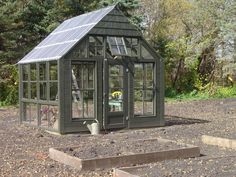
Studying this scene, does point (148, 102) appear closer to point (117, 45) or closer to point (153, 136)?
point (117, 45)

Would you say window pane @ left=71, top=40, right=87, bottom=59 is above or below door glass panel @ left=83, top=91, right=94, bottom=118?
above

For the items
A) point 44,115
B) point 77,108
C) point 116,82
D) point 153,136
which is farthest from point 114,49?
point 153,136

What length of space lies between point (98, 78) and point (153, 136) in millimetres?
2472

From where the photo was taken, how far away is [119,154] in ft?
32.6

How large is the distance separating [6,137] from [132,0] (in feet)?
64.4

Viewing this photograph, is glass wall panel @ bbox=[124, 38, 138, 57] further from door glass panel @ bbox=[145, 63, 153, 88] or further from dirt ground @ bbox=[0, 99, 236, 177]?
dirt ground @ bbox=[0, 99, 236, 177]

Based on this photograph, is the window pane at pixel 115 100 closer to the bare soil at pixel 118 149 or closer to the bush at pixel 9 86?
the bare soil at pixel 118 149

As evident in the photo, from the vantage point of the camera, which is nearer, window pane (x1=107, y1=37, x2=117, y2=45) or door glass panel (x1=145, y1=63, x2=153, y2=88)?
window pane (x1=107, y1=37, x2=117, y2=45)

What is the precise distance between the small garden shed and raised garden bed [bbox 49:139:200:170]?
3916mm

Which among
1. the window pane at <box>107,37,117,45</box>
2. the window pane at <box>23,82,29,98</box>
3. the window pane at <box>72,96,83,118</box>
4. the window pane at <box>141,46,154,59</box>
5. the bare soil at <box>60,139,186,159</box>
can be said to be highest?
the window pane at <box>107,37,117,45</box>

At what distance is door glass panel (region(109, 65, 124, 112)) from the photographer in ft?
50.0

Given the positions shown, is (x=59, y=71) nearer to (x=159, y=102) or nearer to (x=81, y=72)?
(x=81, y=72)

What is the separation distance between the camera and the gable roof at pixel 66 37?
14805 mm

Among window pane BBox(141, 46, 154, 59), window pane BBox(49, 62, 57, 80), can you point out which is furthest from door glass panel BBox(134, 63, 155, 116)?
window pane BBox(49, 62, 57, 80)
